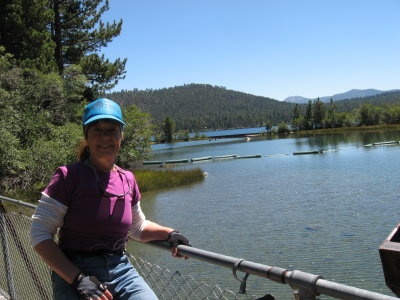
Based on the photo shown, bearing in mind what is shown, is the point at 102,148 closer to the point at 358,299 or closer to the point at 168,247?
the point at 168,247

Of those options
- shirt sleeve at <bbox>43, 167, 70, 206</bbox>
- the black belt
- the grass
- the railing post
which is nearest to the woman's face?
shirt sleeve at <bbox>43, 167, 70, 206</bbox>

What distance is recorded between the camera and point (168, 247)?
2498 mm

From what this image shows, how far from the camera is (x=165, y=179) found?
25.7 meters

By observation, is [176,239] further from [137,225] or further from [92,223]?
[92,223]

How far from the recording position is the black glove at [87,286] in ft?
6.63

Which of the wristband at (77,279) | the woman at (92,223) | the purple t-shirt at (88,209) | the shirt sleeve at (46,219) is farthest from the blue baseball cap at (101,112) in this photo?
the wristband at (77,279)

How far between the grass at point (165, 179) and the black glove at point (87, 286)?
71.4 feet

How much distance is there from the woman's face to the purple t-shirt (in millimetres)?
109

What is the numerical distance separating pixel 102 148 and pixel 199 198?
18.4 metres

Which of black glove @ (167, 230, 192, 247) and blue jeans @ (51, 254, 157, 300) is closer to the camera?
blue jeans @ (51, 254, 157, 300)

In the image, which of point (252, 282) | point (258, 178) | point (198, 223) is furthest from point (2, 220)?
point (258, 178)

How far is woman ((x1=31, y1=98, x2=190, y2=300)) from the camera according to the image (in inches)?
84.1

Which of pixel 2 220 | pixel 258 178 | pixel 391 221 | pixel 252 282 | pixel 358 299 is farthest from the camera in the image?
pixel 258 178

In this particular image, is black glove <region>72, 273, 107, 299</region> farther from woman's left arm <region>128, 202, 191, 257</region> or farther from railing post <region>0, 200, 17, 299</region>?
railing post <region>0, 200, 17, 299</region>
